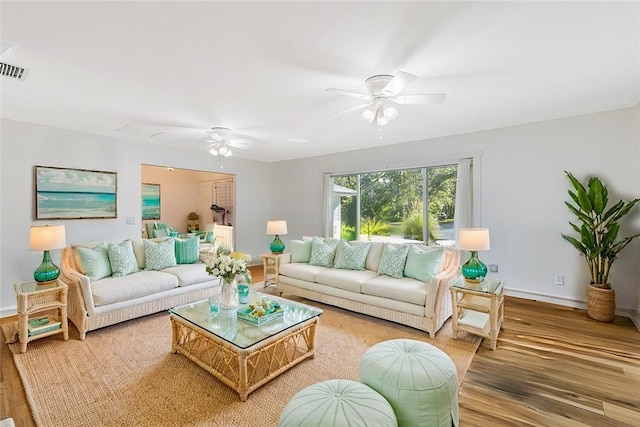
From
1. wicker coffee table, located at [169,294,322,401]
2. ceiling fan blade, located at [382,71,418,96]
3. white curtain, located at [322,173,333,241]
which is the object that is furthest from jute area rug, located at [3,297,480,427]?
white curtain, located at [322,173,333,241]

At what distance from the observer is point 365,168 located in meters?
5.59

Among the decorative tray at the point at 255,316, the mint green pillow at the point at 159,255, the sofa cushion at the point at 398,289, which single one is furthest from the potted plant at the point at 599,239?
the mint green pillow at the point at 159,255

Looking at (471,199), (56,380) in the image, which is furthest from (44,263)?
(471,199)

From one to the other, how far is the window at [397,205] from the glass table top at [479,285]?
1676 millimetres

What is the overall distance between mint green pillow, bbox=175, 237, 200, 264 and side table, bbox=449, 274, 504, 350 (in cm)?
349

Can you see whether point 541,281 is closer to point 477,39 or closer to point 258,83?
point 477,39

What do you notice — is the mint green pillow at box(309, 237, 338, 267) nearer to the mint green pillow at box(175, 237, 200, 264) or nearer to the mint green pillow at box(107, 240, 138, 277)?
the mint green pillow at box(175, 237, 200, 264)

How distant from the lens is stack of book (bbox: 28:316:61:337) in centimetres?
275

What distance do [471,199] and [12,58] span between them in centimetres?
531

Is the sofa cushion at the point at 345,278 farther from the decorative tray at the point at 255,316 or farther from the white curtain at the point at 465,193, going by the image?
the white curtain at the point at 465,193

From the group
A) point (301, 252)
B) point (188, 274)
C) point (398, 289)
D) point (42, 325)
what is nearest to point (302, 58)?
Result: point (398, 289)

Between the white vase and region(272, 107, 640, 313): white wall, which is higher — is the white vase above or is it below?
below

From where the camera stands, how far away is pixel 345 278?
360cm

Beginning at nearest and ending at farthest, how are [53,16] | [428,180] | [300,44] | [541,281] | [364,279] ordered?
1. [53,16]
2. [300,44]
3. [364,279]
4. [541,281]
5. [428,180]
